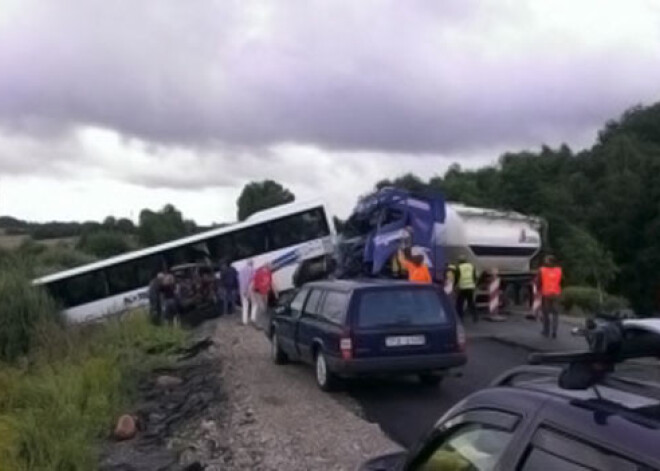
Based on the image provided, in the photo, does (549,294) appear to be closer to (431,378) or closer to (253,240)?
(431,378)

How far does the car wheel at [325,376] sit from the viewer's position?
52.4 feet

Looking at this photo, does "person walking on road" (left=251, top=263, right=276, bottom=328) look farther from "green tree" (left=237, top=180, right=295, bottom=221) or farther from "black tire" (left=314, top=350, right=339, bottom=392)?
"green tree" (left=237, top=180, right=295, bottom=221)

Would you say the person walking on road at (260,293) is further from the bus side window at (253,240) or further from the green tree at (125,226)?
the green tree at (125,226)

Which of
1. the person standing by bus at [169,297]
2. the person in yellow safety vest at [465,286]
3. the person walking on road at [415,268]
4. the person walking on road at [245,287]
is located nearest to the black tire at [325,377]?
the person walking on road at [415,268]

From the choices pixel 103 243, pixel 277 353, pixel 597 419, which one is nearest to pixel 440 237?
pixel 277 353

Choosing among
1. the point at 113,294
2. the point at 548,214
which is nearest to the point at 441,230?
the point at 113,294

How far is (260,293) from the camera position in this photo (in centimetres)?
3042

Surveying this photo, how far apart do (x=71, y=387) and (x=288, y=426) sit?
4735 millimetres

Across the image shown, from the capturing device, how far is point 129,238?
7612 cm

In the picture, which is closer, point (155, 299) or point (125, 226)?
point (155, 299)

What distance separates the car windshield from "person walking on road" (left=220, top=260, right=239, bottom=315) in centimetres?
1771

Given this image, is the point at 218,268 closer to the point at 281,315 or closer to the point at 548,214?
the point at 281,315

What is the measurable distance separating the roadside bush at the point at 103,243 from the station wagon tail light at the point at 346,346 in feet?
186

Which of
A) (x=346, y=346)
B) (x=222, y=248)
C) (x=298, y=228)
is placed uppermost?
(x=298, y=228)
